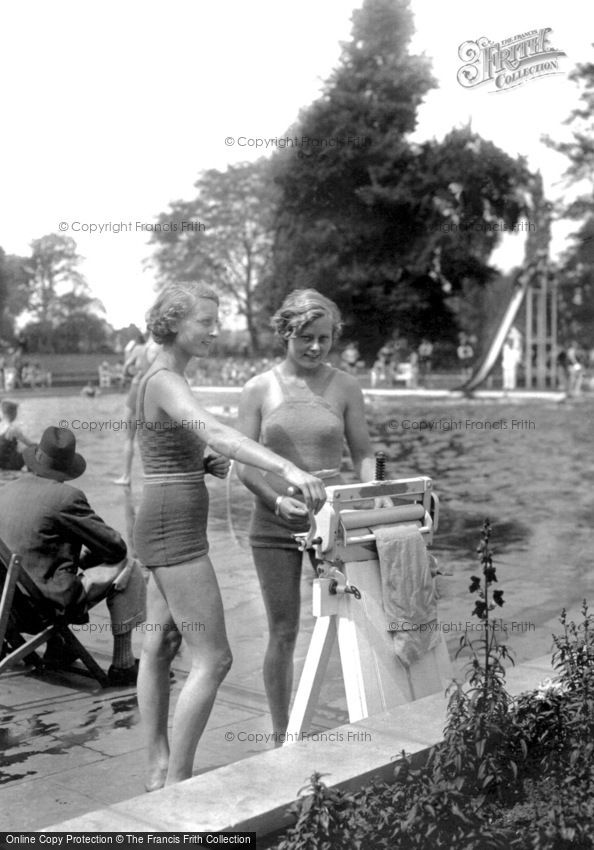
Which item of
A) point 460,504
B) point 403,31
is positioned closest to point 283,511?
point 460,504

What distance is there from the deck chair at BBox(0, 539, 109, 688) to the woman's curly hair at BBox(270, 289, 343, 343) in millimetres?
1409

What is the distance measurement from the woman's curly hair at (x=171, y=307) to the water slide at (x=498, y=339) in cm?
3399

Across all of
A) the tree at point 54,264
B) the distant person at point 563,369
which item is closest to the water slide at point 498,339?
the distant person at point 563,369

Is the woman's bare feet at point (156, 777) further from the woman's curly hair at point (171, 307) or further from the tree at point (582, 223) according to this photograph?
the tree at point (582, 223)

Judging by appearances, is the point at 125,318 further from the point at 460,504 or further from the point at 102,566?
the point at 102,566

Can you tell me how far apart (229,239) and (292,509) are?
18.6 metres

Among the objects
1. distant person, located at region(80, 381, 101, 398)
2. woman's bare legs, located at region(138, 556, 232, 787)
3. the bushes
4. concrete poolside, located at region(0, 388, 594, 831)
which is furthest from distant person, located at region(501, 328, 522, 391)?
the bushes

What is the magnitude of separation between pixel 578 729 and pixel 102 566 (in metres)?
2.61

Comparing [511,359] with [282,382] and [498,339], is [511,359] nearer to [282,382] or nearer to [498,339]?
[498,339]

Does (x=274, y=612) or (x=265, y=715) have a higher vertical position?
(x=274, y=612)

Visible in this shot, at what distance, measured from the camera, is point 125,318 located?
13570 mm

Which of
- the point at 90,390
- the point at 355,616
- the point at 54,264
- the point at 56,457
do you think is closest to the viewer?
the point at 355,616

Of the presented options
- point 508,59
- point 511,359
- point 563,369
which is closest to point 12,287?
point 508,59

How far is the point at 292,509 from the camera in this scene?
11.0 ft
